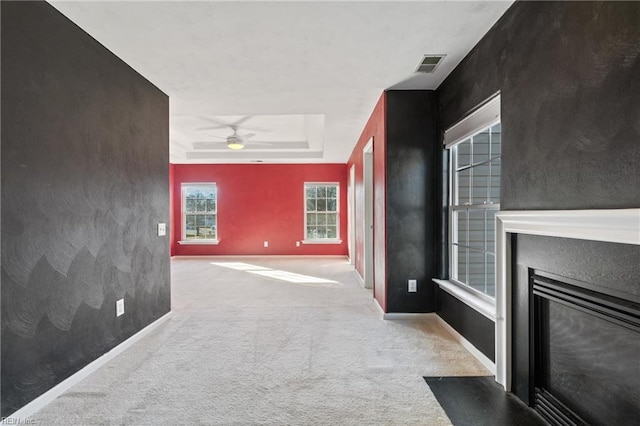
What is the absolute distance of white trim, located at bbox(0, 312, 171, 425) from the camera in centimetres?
169

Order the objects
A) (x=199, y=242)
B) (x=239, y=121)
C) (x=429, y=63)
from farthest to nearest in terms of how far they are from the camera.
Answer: (x=199, y=242), (x=239, y=121), (x=429, y=63)

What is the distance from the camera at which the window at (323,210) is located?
8094mm

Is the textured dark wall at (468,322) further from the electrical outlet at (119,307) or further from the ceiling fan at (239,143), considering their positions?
the ceiling fan at (239,143)

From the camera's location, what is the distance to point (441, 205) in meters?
3.19

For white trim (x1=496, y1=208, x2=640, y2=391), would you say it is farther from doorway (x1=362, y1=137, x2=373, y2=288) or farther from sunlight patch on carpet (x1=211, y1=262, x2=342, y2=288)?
sunlight patch on carpet (x1=211, y1=262, x2=342, y2=288)

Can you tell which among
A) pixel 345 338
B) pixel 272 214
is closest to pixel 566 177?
pixel 345 338

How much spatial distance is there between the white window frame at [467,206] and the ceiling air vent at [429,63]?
53cm

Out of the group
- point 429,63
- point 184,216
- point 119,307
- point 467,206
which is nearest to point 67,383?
point 119,307

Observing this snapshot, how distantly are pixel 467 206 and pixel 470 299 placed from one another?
2.61 ft

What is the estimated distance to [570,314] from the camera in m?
1.55

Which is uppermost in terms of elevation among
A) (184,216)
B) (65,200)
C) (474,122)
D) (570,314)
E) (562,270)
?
(474,122)

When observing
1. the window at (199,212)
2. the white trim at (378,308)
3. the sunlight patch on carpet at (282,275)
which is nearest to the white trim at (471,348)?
the white trim at (378,308)

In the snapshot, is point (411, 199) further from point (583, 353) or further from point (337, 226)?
point (337, 226)

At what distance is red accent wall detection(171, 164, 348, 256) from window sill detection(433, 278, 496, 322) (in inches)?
208
